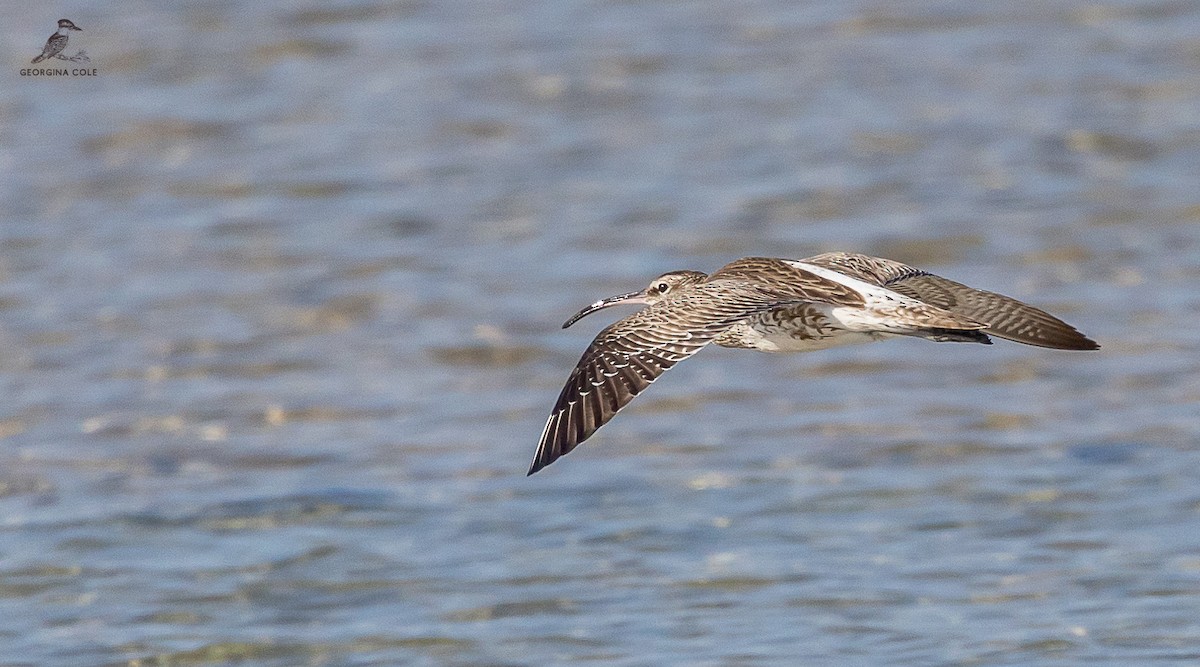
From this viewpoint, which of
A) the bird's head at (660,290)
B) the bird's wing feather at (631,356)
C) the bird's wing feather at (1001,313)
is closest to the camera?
the bird's wing feather at (631,356)

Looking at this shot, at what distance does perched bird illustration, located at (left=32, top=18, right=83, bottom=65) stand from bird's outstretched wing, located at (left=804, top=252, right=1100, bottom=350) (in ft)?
38.8

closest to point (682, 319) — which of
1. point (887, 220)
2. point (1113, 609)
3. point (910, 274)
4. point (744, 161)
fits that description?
point (910, 274)

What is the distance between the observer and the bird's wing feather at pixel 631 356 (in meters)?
6.91

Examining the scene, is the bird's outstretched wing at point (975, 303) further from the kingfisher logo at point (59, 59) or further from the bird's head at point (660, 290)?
the kingfisher logo at point (59, 59)

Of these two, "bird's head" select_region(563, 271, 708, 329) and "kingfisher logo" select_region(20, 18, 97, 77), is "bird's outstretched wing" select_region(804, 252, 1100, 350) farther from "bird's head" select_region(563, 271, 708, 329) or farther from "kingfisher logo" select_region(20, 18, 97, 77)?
"kingfisher logo" select_region(20, 18, 97, 77)

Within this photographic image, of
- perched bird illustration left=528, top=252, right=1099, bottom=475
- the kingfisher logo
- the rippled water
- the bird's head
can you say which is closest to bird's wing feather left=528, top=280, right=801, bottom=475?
perched bird illustration left=528, top=252, right=1099, bottom=475

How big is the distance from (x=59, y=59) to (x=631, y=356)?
1281 centimetres

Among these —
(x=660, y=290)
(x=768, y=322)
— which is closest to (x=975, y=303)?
(x=768, y=322)

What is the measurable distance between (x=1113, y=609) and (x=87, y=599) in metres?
5.09

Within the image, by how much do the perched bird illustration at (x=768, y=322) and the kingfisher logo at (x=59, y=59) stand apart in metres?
11.5

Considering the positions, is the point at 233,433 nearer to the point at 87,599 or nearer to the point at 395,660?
the point at 87,599

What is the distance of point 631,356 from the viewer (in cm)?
714

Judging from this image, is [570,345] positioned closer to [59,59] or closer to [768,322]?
[768,322]

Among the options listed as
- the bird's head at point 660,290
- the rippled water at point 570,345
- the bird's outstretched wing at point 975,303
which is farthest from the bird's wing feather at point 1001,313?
the rippled water at point 570,345
